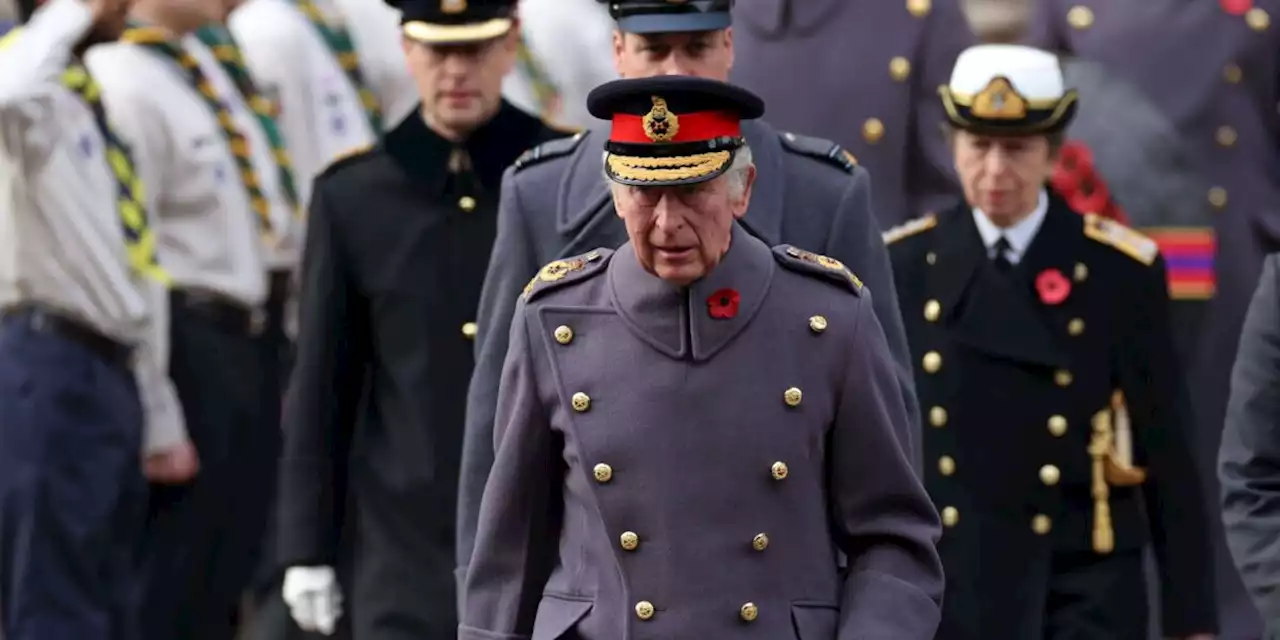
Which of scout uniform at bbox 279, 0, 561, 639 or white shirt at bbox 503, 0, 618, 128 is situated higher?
scout uniform at bbox 279, 0, 561, 639

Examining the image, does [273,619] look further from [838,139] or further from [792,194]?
[792,194]

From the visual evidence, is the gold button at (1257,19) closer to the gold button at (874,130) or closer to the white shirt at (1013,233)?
the gold button at (874,130)

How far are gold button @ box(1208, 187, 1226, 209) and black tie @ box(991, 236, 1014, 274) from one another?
2.44 m

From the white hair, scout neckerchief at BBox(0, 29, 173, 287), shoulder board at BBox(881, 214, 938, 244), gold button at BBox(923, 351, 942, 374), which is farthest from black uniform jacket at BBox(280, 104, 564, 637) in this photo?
the white hair

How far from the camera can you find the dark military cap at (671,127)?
23.1ft

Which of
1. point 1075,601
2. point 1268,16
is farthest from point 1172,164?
point 1075,601

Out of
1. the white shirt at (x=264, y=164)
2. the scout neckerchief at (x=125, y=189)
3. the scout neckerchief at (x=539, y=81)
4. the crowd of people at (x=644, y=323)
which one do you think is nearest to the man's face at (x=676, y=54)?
the crowd of people at (x=644, y=323)

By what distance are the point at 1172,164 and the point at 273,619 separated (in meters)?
3.36

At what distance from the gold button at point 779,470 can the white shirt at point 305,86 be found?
7.47 m

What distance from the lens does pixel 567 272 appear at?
734 centimetres

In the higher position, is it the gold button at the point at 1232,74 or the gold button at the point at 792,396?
the gold button at the point at 792,396

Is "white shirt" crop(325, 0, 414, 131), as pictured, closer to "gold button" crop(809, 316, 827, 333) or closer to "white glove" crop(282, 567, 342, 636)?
"white glove" crop(282, 567, 342, 636)

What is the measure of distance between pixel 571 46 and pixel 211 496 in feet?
17.5

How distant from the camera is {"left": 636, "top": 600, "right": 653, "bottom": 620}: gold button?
23.2ft
